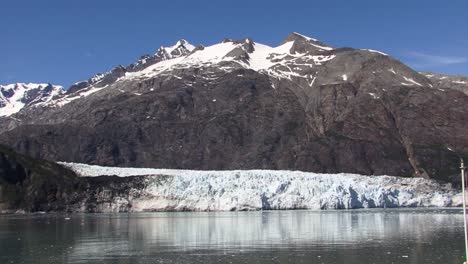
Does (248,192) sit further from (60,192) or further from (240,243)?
(240,243)

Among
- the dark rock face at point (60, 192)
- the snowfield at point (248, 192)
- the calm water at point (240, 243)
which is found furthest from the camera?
the dark rock face at point (60, 192)

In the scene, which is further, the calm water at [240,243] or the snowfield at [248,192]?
the snowfield at [248,192]

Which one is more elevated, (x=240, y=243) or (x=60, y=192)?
(x=60, y=192)

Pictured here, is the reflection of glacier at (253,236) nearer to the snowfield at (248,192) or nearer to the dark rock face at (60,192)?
the snowfield at (248,192)

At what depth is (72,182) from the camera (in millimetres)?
133000

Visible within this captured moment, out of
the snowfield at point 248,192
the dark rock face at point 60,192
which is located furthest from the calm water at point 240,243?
the dark rock face at point 60,192

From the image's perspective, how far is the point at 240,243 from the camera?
186 ft

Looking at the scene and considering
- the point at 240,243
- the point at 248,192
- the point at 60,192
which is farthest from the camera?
the point at 60,192

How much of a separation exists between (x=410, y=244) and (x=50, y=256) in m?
28.1

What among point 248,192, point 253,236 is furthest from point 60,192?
point 253,236

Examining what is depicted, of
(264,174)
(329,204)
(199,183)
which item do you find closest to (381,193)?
(329,204)

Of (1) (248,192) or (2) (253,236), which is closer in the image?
(2) (253,236)

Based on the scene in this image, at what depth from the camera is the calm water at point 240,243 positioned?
45688 millimetres

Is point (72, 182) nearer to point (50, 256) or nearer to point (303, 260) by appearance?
point (50, 256)
